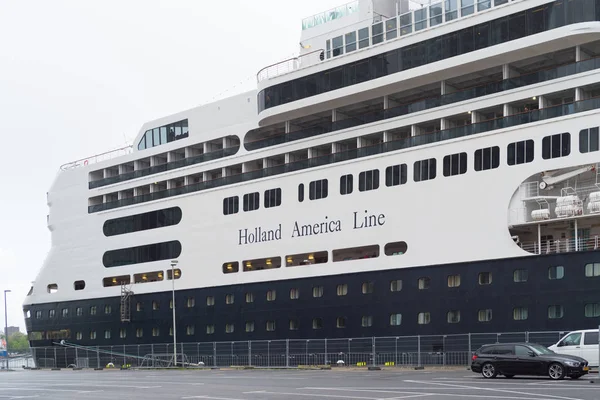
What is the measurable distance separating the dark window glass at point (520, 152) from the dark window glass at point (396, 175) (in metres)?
4.89

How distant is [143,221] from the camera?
46938 mm

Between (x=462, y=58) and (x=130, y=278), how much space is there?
23112 mm

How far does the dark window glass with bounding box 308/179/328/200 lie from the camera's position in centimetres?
3822

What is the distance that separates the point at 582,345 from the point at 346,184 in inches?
558

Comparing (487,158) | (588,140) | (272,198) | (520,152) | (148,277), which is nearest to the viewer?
(588,140)

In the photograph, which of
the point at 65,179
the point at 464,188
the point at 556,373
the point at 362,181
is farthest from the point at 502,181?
the point at 65,179

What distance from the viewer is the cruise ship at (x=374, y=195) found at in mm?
30750

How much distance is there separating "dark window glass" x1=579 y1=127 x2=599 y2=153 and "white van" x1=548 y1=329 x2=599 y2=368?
271 inches

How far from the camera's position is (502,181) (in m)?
31.8

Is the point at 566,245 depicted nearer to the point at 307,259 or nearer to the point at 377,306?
the point at 377,306

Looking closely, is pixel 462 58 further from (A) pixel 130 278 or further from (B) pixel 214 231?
(A) pixel 130 278

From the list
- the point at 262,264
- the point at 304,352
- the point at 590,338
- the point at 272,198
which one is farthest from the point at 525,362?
the point at 272,198

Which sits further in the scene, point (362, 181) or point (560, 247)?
point (362, 181)

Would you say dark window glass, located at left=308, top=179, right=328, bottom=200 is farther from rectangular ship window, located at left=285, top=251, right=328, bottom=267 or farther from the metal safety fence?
the metal safety fence
